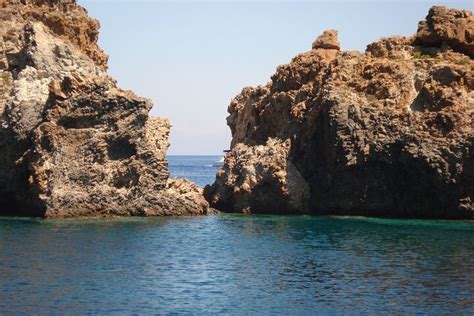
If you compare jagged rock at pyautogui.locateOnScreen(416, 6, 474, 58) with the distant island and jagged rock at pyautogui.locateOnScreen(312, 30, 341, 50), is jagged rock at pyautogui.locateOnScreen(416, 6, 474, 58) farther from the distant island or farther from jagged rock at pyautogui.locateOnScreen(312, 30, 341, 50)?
jagged rock at pyautogui.locateOnScreen(312, 30, 341, 50)

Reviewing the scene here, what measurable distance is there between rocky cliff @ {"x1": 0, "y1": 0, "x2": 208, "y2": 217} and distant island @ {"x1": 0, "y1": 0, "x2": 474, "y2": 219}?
0.33ft

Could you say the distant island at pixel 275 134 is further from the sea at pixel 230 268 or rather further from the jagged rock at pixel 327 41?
the sea at pixel 230 268

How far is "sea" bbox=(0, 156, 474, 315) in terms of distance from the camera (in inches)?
1316

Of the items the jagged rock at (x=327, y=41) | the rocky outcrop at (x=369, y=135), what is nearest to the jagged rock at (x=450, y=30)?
the rocky outcrop at (x=369, y=135)

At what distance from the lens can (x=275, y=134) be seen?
77250mm

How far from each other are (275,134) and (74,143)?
72.1ft

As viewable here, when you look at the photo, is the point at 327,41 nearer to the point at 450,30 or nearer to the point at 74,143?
the point at 450,30

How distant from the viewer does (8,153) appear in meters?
65.5

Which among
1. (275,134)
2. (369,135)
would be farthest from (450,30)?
(275,134)

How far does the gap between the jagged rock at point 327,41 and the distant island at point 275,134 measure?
3.07 m

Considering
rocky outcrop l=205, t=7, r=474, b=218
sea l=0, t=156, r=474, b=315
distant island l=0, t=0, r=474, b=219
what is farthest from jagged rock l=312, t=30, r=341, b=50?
sea l=0, t=156, r=474, b=315

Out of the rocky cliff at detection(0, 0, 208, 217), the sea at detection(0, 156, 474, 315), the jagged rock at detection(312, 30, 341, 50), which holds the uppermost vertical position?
the jagged rock at detection(312, 30, 341, 50)

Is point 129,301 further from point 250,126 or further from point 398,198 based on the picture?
point 250,126

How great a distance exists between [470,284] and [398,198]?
31720mm
